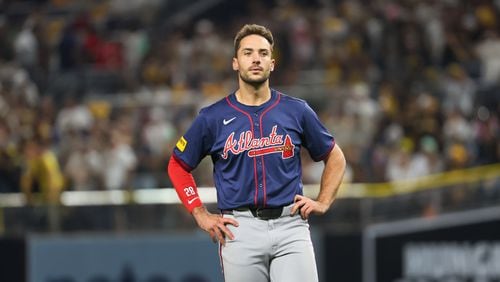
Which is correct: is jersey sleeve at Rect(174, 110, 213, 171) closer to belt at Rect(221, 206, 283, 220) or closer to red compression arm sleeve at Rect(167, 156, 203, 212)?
red compression arm sleeve at Rect(167, 156, 203, 212)

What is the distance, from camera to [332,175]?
6754mm

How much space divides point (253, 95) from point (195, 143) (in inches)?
15.8

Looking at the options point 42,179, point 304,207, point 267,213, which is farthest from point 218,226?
point 42,179

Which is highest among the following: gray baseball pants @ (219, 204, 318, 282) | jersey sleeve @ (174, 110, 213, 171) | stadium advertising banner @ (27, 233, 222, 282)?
jersey sleeve @ (174, 110, 213, 171)

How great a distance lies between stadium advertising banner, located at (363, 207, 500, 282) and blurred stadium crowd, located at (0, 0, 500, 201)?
65 cm

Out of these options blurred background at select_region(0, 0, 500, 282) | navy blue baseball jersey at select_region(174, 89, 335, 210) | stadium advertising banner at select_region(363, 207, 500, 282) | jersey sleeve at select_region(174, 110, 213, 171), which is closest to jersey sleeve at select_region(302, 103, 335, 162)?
navy blue baseball jersey at select_region(174, 89, 335, 210)

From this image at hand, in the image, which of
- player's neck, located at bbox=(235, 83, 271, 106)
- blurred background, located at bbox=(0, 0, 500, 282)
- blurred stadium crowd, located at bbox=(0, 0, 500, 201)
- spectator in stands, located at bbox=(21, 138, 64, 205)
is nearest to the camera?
player's neck, located at bbox=(235, 83, 271, 106)

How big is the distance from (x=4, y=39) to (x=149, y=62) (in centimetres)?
287

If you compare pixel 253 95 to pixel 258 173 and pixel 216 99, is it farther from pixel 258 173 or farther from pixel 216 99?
pixel 216 99

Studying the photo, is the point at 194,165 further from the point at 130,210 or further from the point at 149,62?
the point at 149,62

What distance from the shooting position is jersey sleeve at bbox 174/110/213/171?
21.9 ft

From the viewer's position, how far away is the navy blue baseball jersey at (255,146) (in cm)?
657

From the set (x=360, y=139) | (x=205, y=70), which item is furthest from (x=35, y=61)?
(x=360, y=139)

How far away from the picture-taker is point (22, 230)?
14.0 metres
